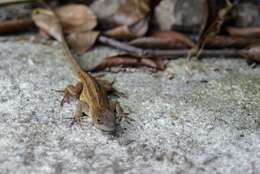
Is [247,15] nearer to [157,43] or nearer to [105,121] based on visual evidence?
[157,43]

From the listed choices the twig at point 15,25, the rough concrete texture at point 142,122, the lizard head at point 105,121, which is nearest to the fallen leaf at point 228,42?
the rough concrete texture at point 142,122

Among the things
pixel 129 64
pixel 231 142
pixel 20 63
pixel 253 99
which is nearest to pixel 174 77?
pixel 129 64

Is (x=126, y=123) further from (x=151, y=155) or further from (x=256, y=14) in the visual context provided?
(x=256, y=14)

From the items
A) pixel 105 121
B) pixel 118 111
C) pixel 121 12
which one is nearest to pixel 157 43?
pixel 121 12

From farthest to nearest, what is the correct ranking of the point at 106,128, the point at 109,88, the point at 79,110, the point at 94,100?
1. the point at 109,88
2. the point at 94,100
3. the point at 79,110
4. the point at 106,128

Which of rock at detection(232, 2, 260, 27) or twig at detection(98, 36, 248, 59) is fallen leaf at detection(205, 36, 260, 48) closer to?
twig at detection(98, 36, 248, 59)

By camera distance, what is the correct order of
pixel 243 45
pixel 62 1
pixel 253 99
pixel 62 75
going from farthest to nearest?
pixel 62 1 → pixel 243 45 → pixel 62 75 → pixel 253 99
